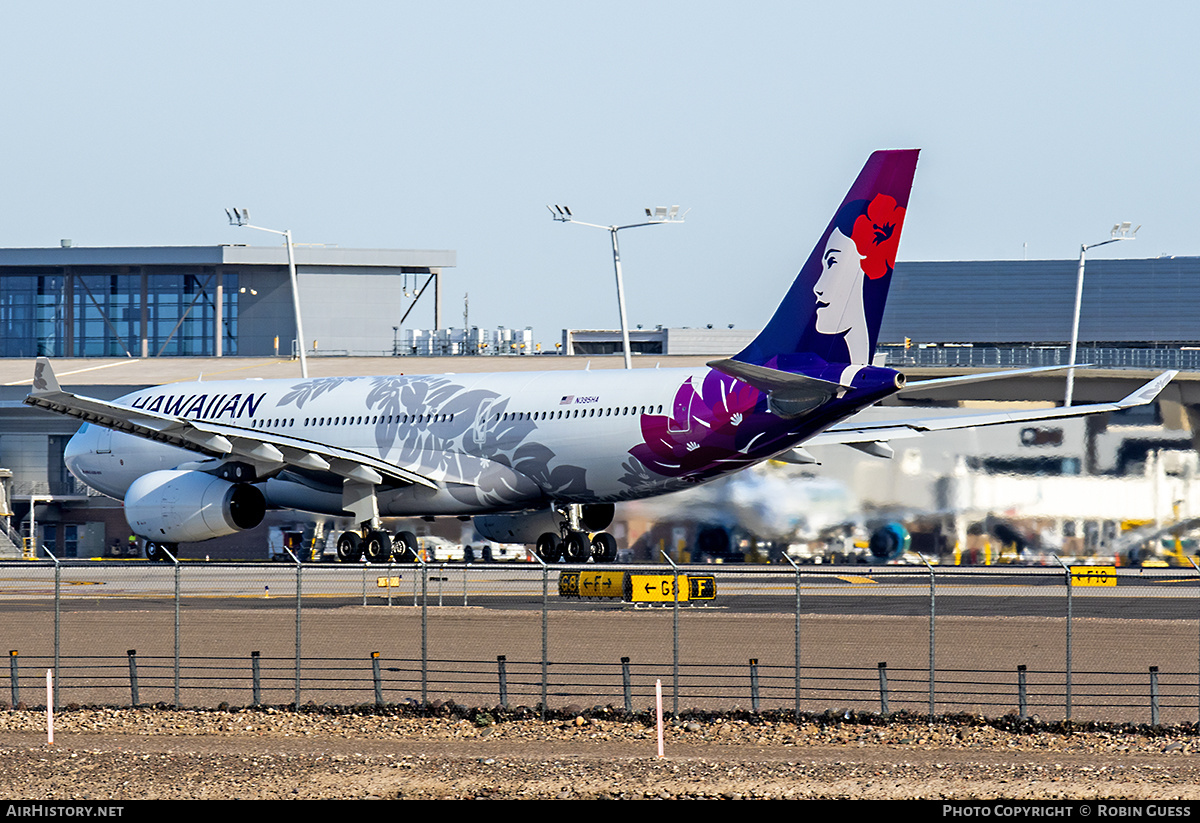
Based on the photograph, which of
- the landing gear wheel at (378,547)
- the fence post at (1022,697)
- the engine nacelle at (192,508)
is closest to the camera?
the fence post at (1022,697)

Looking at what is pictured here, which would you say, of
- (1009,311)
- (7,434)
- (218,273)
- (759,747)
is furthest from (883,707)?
(1009,311)

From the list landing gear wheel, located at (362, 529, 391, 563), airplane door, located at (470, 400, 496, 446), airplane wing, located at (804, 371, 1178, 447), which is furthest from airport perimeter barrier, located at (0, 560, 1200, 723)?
airplane door, located at (470, 400, 496, 446)

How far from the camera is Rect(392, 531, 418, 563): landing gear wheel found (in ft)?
130

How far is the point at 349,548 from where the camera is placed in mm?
39719

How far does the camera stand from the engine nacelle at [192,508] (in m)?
39.2

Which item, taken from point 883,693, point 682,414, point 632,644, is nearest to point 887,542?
point 682,414

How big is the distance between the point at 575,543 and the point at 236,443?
8.31 metres

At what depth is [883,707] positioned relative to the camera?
1928 centimetres

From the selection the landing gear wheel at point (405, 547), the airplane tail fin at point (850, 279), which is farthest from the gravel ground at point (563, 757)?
the landing gear wheel at point (405, 547)

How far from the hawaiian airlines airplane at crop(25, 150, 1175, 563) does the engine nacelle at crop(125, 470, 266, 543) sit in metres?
0.05

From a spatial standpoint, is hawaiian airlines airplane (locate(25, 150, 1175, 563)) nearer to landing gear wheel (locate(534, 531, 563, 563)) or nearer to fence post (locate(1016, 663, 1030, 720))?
landing gear wheel (locate(534, 531, 563, 563))

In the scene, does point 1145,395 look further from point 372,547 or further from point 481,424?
point 372,547

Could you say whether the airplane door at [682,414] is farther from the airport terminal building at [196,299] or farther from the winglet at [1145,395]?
the airport terminal building at [196,299]
